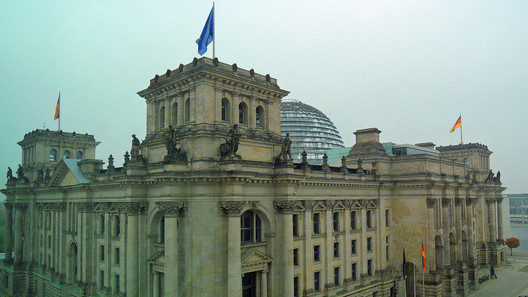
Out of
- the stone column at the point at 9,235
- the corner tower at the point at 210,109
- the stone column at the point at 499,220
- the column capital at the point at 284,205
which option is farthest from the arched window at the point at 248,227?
the stone column at the point at 499,220

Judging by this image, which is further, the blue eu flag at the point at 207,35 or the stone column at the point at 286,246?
Answer: the stone column at the point at 286,246

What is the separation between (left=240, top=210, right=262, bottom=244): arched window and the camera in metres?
39.0

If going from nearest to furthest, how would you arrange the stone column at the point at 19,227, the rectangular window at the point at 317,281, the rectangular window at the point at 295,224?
the rectangular window at the point at 295,224 → the rectangular window at the point at 317,281 → the stone column at the point at 19,227

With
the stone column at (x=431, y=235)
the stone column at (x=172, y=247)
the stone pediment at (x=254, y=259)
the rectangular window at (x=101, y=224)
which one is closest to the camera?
the stone column at (x=172, y=247)

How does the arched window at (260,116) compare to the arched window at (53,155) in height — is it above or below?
above

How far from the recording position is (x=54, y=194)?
63438mm

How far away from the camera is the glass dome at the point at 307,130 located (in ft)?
308

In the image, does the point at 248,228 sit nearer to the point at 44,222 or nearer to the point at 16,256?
the point at 44,222

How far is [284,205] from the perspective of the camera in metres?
39.6

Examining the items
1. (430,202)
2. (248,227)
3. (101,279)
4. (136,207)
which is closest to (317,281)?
(248,227)

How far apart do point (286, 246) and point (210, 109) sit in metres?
14.9

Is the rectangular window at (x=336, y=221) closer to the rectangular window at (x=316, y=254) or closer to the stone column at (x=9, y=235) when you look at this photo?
the rectangular window at (x=316, y=254)

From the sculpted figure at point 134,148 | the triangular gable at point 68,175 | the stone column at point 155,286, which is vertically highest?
the sculpted figure at point 134,148

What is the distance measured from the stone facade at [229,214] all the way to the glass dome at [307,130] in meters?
31.0
